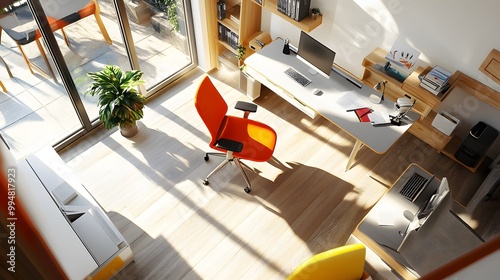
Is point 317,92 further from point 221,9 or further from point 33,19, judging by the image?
point 33,19

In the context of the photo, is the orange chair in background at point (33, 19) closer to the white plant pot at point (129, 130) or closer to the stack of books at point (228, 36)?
the white plant pot at point (129, 130)

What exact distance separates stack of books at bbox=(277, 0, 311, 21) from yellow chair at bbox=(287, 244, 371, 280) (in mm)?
2503

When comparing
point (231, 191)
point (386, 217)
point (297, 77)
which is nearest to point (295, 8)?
point (297, 77)

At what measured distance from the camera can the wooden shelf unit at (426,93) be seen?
11.9ft

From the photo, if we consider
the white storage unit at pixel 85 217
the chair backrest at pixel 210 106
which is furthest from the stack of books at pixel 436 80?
the white storage unit at pixel 85 217

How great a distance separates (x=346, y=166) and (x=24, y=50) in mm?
3803

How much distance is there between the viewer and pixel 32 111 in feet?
14.3

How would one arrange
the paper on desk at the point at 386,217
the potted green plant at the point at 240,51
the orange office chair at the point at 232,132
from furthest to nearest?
the potted green plant at the point at 240,51, the orange office chair at the point at 232,132, the paper on desk at the point at 386,217

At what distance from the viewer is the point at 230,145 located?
12.0ft

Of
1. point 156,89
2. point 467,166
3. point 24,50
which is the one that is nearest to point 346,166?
point 467,166

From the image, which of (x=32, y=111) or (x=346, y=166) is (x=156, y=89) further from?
(x=346, y=166)

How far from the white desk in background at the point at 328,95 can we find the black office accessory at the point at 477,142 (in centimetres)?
67

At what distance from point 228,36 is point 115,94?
172 cm

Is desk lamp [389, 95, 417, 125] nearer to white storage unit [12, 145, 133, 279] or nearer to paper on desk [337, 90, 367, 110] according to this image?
paper on desk [337, 90, 367, 110]
